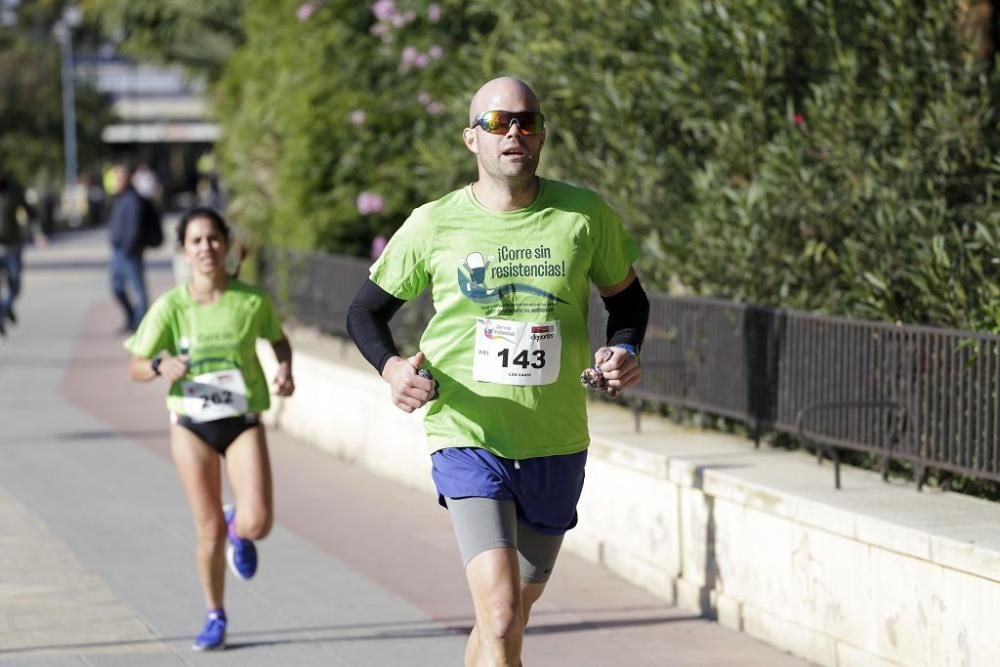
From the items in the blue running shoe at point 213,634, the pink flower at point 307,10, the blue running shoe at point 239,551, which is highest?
the pink flower at point 307,10

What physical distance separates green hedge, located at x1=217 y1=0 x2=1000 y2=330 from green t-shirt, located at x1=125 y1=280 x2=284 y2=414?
293cm

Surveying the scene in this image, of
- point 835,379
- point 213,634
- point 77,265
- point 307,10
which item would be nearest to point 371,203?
point 307,10

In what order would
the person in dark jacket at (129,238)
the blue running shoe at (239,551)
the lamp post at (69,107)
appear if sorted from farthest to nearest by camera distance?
the lamp post at (69,107) < the person in dark jacket at (129,238) < the blue running shoe at (239,551)

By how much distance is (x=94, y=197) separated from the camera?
60.1 m

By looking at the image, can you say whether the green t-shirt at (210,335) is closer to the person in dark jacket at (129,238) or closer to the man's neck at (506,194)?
the man's neck at (506,194)

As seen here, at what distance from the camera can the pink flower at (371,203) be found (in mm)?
14891

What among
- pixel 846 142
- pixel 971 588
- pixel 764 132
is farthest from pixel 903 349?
pixel 764 132

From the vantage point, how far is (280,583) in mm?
8047

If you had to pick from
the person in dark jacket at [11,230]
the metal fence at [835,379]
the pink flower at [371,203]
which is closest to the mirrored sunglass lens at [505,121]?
the metal fence at [835,379]

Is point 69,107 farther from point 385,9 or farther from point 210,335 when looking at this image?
point 210,335

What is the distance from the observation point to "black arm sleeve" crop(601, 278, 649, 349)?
507cm

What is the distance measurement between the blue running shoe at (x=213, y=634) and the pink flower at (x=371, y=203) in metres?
8.39

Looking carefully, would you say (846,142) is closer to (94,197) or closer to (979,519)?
(979,519)

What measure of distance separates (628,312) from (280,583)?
11.3ft
